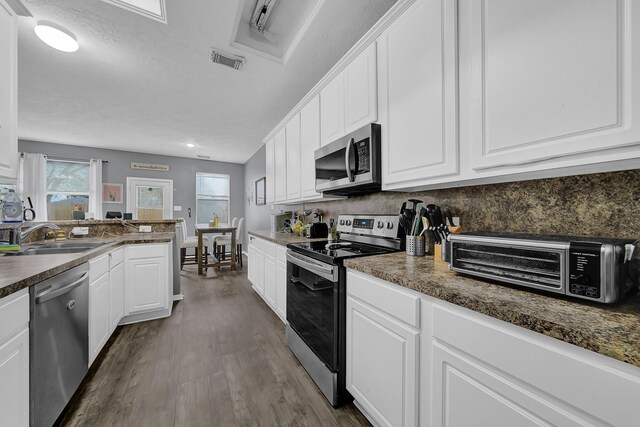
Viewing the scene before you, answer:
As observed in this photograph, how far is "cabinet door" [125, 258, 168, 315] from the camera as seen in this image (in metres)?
2.41

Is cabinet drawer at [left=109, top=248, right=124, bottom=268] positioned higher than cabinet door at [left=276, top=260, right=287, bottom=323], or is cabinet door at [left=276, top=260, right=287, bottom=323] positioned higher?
cabinet drawer at [left=109, top=248, right=124, bottom=268]

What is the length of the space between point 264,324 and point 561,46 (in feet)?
8.85

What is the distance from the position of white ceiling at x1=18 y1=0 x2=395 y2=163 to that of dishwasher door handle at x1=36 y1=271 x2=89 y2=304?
1822mm

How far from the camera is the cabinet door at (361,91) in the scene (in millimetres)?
1588

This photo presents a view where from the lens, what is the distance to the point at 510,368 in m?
0.67

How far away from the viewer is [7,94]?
137cm

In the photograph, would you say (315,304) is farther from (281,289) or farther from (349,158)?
(349,158)

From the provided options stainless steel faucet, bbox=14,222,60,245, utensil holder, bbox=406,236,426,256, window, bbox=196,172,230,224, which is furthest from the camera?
window, bbox=196,172,230,224

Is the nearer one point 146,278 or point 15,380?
point 15,380

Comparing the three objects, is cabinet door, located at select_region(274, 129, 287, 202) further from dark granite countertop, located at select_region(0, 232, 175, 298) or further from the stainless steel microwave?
dark granite countertop, located at select_region(0, 232, 175, 298)

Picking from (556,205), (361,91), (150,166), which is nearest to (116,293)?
(361,91)

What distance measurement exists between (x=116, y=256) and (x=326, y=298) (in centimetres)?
197

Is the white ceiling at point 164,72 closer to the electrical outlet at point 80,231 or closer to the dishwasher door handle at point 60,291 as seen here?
the electrical outlet at point 80,231

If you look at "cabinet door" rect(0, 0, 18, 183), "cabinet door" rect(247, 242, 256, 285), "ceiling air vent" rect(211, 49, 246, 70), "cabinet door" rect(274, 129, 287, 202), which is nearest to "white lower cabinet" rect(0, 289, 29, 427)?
"cabinet door" rect(0, 0, 18, 183)
